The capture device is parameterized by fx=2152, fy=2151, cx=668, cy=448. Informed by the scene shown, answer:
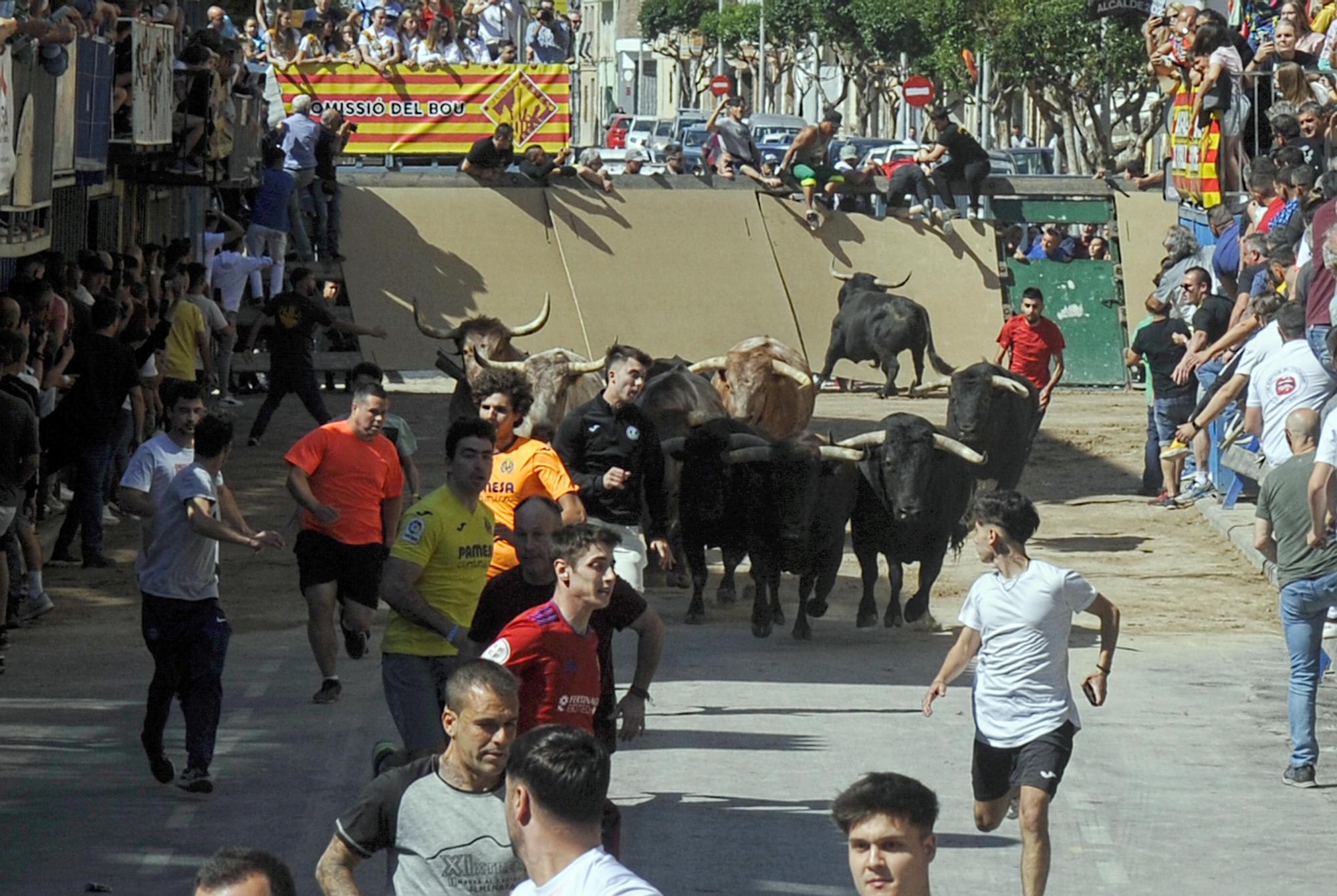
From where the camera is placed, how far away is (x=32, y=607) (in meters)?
13.1

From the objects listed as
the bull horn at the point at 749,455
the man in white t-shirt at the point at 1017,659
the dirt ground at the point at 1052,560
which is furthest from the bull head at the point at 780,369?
the man in white t-shirt at the point at 1017,659

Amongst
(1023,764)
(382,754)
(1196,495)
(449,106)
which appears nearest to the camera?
(382,754)

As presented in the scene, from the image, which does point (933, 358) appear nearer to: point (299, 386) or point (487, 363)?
point (299, 386)

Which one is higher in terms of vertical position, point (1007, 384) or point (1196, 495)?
point (1007, 384)

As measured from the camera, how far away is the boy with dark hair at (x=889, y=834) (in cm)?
434

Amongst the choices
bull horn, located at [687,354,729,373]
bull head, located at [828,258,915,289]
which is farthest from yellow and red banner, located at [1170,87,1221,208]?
bull horn, located at [687,354,729,373]

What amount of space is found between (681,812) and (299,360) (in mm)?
11532

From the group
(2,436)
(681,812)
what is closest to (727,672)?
(681,812)

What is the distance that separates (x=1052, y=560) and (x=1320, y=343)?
11.9ft

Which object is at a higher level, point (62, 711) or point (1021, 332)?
point (1021, 332)

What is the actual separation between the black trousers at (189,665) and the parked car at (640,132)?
4215cm

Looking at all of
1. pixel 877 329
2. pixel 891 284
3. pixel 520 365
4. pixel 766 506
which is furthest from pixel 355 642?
pixel 891 284

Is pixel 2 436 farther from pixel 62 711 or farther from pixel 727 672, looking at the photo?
pixel 727 672

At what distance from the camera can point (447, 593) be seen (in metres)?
7.84
